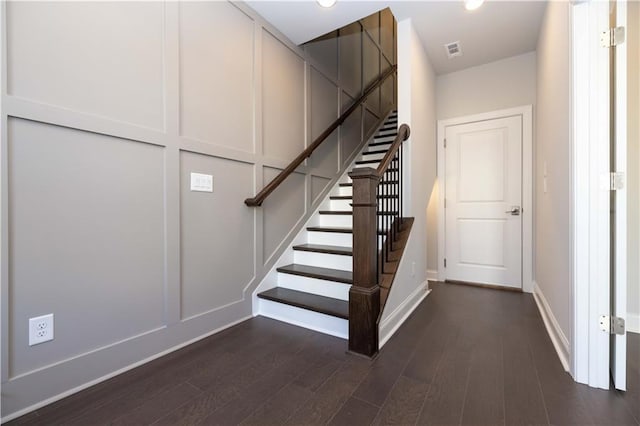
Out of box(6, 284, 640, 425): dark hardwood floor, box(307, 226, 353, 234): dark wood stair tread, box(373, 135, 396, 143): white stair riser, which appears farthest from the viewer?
box(373, 135, 396, 143): white stair riser

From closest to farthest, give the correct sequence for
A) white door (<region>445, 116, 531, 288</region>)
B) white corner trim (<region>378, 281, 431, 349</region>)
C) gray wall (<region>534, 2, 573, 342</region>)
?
gray wall (<region>534, 2, 573, 342</region>)
white corner trim (<region>378, 281, 431, 349</region>)
white door (<region>445, 116, 531, 288</region>)

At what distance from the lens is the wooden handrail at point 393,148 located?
1986mm

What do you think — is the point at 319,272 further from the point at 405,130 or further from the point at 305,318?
the point at 405,130

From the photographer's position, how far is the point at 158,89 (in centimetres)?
173

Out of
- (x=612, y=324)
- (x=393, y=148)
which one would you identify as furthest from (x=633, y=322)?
(x=393, y=148)

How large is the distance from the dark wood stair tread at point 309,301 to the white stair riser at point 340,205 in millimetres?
1205

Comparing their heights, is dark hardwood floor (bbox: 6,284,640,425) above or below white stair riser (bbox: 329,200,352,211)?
below

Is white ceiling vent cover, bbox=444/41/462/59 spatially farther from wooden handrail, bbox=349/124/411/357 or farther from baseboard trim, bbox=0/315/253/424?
baseboard trim, bbox=0/315/253/424

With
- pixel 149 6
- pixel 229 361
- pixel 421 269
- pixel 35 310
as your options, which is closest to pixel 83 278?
pixel 35 310

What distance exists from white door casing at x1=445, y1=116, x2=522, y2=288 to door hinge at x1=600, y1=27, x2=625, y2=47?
74.3 inches

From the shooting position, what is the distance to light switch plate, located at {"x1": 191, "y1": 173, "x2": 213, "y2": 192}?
6.39 ft

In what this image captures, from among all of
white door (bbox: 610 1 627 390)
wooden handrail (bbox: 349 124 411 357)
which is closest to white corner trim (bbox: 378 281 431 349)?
wooden handrail (bbox: 349 124 411 357)

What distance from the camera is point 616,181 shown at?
4.51ft

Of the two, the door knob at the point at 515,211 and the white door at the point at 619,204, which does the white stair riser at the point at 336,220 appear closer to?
the door knob at the point at 515,211
